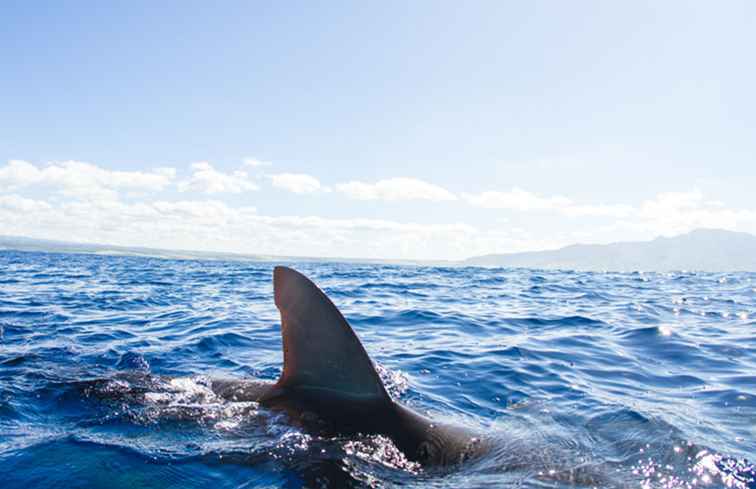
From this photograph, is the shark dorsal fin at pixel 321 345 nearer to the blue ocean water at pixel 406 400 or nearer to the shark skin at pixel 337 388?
the shark skin at pixel 337 388

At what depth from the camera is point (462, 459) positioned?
4.75 metres

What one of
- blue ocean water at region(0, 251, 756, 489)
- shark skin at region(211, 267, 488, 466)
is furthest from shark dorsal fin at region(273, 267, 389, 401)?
blue ocean water at region(0, 251, 756, 489)

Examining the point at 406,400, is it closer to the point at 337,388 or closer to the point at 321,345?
the point at 337,388

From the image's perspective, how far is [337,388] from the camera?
513cm

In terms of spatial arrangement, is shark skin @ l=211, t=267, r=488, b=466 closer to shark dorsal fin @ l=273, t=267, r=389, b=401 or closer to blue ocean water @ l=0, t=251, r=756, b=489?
shark dorsal fin @ l=273, t=267, r=389, b=401

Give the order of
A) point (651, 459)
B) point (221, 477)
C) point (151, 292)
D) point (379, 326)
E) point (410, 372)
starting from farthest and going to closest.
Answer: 1. point (151, 292)
2. point (379, 326)
3. point (410, 372)
4. point (651, 459)
5. point (221, 477)

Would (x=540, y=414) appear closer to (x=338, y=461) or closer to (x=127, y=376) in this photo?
(x=338, y=461)

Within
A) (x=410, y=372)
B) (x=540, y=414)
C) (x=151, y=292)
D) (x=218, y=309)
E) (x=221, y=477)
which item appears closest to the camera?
(x=221, y=477)

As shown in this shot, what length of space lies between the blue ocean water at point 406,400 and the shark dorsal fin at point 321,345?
→ 1.53 feet

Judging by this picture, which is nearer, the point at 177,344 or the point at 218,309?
Answer: the point at 177,344

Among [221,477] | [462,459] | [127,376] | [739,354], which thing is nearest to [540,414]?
[462,459]

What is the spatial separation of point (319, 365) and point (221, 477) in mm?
1282

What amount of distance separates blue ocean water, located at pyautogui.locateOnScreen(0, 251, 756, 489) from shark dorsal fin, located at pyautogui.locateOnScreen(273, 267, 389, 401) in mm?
465

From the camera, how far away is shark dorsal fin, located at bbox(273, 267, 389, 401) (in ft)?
16.5
